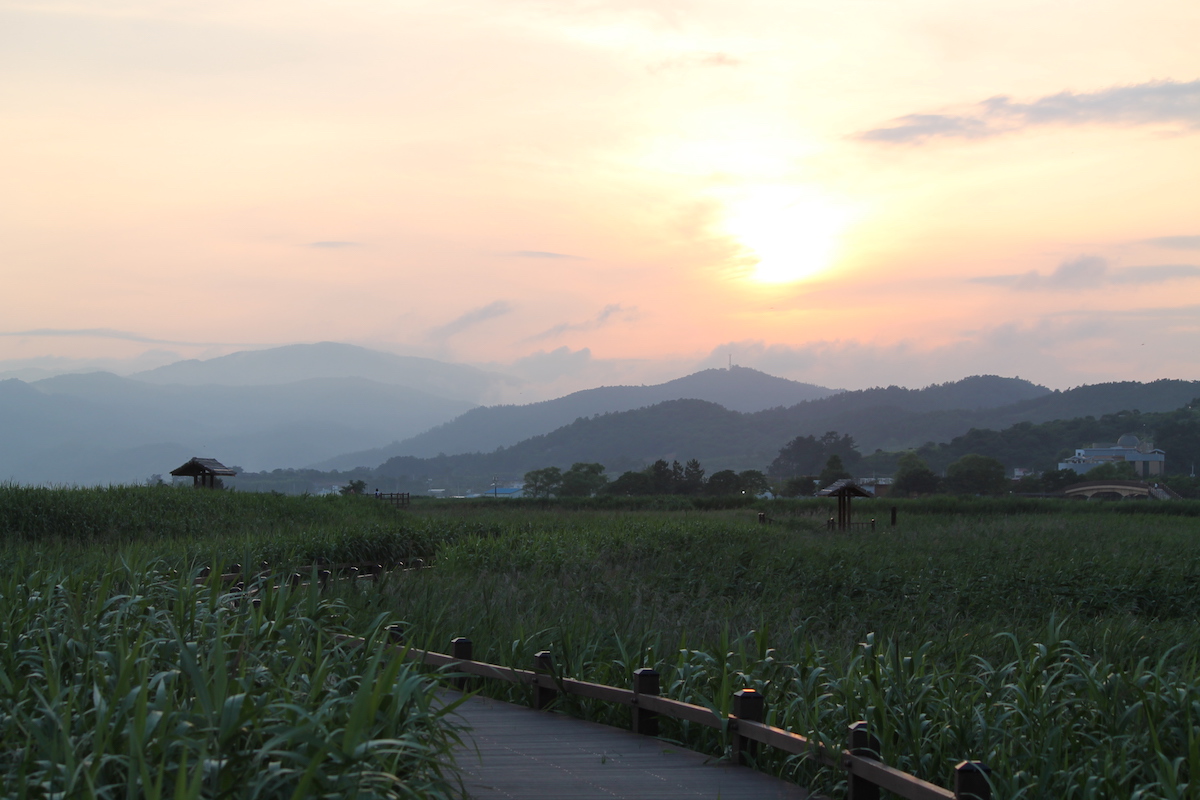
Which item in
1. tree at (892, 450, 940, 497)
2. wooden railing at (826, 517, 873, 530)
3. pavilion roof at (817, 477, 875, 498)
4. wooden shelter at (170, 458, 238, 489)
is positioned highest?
wooden shelter at (170, 458, 238, 489)

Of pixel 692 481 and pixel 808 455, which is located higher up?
pixel 808 455

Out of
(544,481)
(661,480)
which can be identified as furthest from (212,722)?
(544,481)

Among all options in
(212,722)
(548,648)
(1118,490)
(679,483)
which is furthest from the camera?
(679,483)

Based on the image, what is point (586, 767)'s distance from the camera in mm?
4875

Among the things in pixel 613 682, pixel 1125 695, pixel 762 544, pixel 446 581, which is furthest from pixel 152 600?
pixel 762 544

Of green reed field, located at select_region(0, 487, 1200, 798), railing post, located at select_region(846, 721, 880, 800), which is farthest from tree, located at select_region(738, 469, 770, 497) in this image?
railing post, located at select_region(846, 721, 880, 800)

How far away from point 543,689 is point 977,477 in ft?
216

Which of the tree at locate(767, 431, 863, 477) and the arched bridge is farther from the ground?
the tree at locate(767, 431, 863, 477)

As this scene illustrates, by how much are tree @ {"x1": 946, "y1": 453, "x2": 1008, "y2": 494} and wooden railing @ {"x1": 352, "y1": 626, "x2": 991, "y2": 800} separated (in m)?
64.7

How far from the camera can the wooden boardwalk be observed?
4469 mm

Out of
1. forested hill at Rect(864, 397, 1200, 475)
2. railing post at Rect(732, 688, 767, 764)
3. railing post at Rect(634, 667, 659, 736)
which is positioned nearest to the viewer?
railing post at Rect(732, 688, 767, 764)

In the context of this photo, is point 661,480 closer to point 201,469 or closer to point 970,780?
point 201,469

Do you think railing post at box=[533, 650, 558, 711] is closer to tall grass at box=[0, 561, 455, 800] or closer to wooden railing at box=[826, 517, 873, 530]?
tall grass at box=[0, 561, 455, 800]

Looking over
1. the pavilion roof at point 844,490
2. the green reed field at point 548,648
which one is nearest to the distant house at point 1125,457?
the pavilion roof at point 844,490
